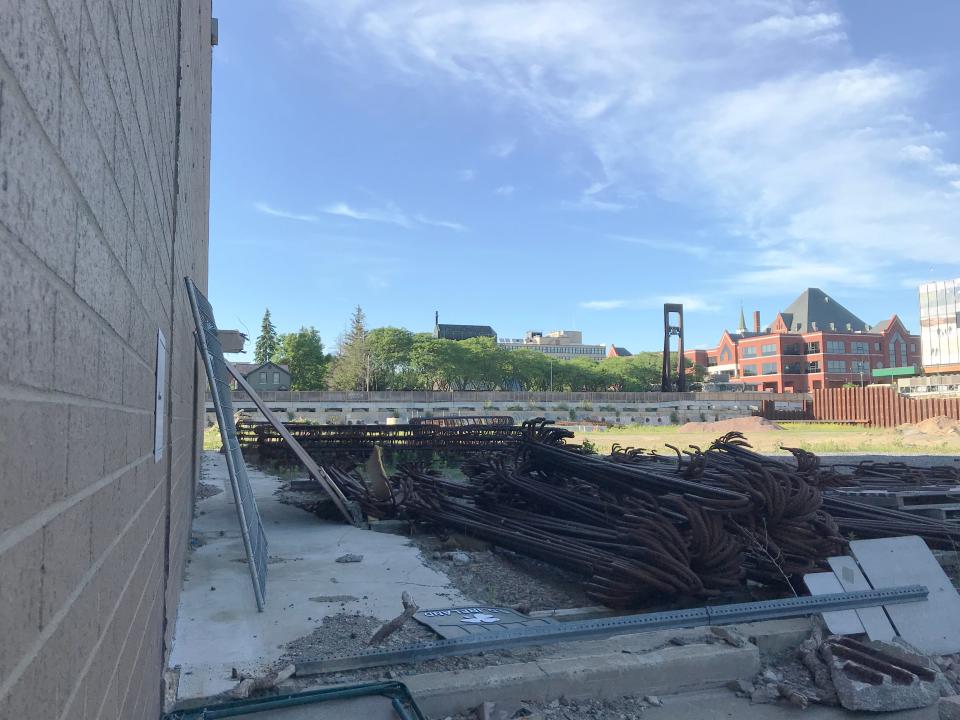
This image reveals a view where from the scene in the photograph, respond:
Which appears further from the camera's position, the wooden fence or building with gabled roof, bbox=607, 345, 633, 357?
building with gabled roof, bbox=607, 345, 633, 357

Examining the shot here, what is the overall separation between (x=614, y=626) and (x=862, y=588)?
6.75ft

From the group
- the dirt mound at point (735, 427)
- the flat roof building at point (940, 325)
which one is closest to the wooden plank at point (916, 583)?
the dirt mound at point (735, 427)

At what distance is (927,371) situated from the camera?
75500 millimetres

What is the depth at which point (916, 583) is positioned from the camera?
5027mm

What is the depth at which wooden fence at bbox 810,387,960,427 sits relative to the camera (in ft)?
132

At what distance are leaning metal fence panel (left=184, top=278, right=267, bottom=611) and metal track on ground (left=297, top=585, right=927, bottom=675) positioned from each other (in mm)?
1276

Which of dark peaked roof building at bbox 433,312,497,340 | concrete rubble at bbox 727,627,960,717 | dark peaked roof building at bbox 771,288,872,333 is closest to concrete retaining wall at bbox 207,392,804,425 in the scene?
concrete rubble at bbox 727,627,960,717

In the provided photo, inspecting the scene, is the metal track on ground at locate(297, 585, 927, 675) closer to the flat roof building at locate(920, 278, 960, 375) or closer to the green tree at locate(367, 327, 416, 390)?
the green tree at locate(367, 327, 416, 390)

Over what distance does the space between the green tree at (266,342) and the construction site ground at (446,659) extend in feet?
289

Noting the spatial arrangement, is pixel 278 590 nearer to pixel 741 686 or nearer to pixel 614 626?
pixel 614 626

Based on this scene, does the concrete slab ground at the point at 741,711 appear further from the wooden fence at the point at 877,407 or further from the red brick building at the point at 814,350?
the red brick building at the point at 814,350

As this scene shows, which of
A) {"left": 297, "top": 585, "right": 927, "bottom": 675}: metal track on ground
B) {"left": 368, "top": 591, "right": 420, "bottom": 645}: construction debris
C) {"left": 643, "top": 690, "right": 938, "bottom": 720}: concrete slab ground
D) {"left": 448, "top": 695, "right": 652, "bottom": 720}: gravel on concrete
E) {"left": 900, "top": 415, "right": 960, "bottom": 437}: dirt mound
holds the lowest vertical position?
{"left": 900, "top": 415, "right": 960, "bottom": 437}: dirt mound

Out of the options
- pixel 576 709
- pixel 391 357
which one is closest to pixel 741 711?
pixel 576 709

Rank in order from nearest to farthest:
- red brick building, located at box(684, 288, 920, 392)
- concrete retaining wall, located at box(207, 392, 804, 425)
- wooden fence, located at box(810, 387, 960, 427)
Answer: wooden fence, located at box(810, 387, 960, 427) < concrete retaining wall, located at box(207, 392, 804, 425) < red brick building, located at box(684, 288, 920, 392)
